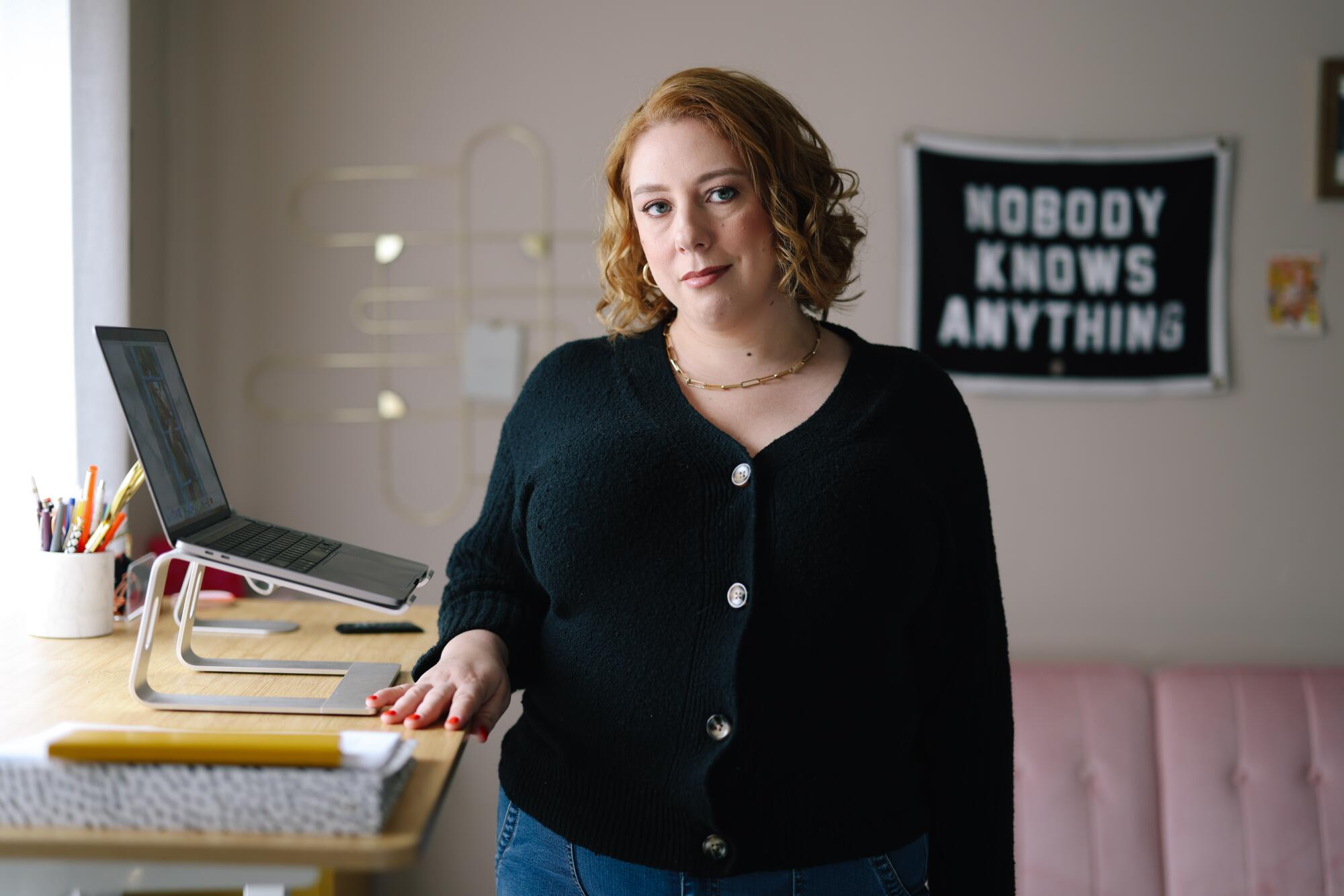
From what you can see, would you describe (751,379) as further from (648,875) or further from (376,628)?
(376,628)

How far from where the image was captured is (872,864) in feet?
3.64

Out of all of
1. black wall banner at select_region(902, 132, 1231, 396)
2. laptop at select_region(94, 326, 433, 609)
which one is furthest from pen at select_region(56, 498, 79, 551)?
black wall banner at select_region(902, 132, 1231, 396)

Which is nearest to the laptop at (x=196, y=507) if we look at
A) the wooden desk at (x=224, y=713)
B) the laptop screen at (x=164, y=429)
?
the laptop screen at (x=164, y=429)

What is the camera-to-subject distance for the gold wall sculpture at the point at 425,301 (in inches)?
96.5

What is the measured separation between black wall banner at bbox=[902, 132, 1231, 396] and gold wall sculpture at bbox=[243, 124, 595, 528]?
2.49 ft

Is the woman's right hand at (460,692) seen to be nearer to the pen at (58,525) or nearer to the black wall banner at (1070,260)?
the pen at (58,525)

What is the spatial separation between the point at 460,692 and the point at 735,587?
0.90ft

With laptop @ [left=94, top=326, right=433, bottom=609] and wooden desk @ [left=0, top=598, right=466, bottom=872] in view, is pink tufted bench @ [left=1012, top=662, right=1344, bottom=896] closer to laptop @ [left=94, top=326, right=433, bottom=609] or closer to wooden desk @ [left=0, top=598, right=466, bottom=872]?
wooden desk @ [left=0, top=598, right=466, bottom=872]

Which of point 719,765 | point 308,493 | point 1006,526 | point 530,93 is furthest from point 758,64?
point 719,765

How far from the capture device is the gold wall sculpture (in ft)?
8.04

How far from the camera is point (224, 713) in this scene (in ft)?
3.61

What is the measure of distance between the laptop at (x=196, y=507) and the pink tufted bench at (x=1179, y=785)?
1426 mm

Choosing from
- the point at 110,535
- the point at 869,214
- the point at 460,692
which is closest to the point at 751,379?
the point at 460,692

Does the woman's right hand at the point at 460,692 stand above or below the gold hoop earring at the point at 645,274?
below
